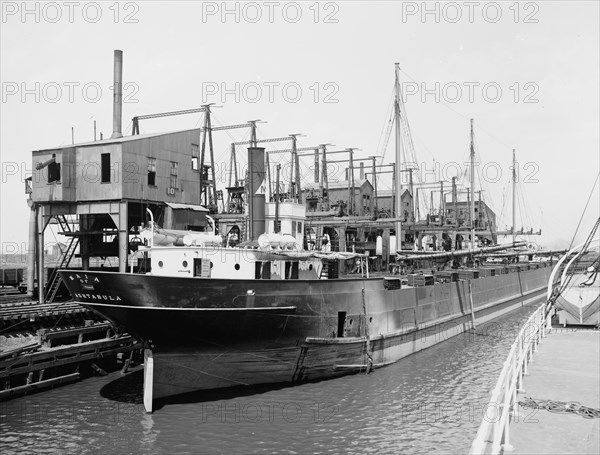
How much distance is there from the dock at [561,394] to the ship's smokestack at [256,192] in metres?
13.0

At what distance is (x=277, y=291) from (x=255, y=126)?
2937 centimetres

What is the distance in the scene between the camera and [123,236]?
93.7 feet

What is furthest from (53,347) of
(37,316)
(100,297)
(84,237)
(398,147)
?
(398,147)

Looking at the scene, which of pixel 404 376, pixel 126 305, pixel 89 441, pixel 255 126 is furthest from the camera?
pixel 255 126

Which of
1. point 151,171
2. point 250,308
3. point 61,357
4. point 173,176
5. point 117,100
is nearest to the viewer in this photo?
point 250,308

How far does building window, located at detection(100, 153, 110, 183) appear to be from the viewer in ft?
97.2

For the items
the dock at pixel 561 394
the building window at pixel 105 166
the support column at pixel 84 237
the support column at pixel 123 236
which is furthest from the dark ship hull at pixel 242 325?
the support column at pixel 84 237

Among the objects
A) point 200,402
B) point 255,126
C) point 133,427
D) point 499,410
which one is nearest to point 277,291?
point 200,402

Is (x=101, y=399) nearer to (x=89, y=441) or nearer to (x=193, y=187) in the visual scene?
(x=89, y=441)

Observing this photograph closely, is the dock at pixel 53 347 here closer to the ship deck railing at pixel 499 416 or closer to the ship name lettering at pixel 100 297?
the ship name lettering at pixel 100 297

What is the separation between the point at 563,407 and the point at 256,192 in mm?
16414

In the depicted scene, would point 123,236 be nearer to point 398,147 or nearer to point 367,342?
point 367,342

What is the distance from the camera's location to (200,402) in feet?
61.8

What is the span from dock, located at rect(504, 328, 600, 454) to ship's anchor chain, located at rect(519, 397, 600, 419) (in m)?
0.08
